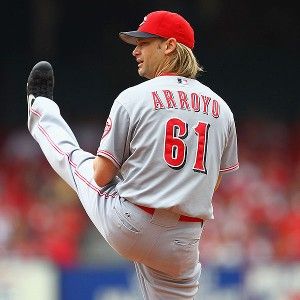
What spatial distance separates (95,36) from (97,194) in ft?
30.0

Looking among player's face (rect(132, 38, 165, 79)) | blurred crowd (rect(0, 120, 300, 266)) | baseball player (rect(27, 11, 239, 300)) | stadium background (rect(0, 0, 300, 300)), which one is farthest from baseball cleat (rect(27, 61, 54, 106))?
stadium background (rect(0, 0, 300, 300))

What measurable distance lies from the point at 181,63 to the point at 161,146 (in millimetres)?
435

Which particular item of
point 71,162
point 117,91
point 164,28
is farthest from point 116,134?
point 117,91

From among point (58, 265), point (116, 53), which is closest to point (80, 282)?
point (58, 265)

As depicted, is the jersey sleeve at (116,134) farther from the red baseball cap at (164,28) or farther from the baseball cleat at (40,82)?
the baseball cleat at (40,82)

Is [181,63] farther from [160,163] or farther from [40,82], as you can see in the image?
[40,82]

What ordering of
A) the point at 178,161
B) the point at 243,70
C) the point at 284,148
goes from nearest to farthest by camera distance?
the point at 178,161
the point at 284,148
the point at 243,70

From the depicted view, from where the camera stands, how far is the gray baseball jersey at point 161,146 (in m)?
4.24

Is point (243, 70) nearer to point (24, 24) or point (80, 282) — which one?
point (24, 24)

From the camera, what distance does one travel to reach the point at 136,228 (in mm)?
4277

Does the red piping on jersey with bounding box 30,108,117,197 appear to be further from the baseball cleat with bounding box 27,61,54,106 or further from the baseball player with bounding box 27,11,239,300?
the baseball cleat with bounding box 27,61,54,106

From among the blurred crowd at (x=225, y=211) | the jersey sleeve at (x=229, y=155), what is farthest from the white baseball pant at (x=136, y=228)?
the blurred crowd at (x=225, y=211)

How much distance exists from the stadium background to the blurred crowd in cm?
1

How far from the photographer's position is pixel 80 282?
28.4 feet
